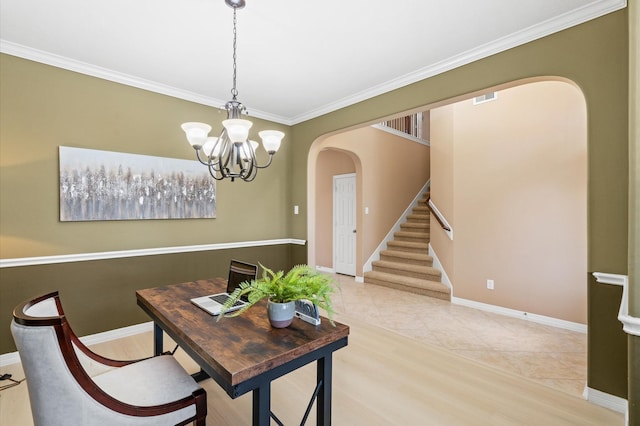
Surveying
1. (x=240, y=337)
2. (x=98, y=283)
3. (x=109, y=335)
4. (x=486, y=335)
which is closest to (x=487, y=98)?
(x=486, y=335)

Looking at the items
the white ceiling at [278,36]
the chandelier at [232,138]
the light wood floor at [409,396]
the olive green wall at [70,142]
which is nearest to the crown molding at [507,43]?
the white ceiling at [278,36]

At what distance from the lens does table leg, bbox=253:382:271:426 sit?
48.3 inches

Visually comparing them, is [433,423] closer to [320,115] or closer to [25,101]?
[320,115]

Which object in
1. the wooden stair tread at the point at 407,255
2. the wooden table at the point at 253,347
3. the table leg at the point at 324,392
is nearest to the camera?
the wooden table at the point at 253,347

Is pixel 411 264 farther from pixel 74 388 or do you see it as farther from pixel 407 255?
pixel 74 388

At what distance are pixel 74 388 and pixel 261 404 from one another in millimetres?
692

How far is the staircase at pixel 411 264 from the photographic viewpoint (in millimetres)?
4836

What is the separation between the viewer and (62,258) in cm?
275

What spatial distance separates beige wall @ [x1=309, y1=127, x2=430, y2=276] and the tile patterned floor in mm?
1446

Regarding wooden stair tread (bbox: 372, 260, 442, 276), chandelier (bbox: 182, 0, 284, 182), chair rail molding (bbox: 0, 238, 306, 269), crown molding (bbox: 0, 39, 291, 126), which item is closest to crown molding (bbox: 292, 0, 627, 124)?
chandelier (bbox: 182, 0, 284, 182)

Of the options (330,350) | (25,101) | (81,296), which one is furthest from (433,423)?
(25,101)

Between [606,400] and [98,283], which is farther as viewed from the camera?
[98,283]

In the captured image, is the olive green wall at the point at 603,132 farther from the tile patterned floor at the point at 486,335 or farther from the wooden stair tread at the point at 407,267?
the wooden stair tread at the point at 407,267

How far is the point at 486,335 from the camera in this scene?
130 inches
